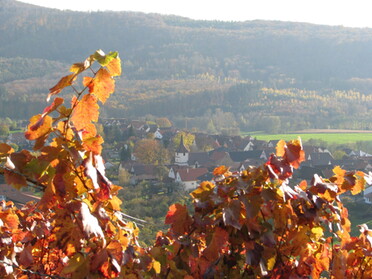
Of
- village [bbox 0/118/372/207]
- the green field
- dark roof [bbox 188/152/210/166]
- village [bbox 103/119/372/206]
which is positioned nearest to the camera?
village [bbox 0/118/372/207]

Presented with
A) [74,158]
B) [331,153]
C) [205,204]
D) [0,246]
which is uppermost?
[74,158]

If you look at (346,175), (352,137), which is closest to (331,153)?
(352,137)

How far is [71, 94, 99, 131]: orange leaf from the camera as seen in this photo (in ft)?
5.45

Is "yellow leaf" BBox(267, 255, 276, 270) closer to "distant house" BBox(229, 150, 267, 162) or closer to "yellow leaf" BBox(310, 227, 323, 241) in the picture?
"yellow leaf" BBox(310, 227, 323, 241)

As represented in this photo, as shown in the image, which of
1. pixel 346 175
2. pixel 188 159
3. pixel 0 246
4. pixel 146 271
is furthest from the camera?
pixel 188 159

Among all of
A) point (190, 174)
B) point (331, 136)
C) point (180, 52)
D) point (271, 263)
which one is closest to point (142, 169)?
point (190, 174)

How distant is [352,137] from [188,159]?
21.1 meters

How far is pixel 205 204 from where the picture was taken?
1952mm

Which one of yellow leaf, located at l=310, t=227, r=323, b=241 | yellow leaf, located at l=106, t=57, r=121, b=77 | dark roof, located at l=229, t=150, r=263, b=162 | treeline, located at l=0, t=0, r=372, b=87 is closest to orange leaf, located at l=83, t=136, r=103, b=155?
yellow leaf, located at l=106, t=57, r=121, b=77

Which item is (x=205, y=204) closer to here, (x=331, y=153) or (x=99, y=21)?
(x=331, y=153)

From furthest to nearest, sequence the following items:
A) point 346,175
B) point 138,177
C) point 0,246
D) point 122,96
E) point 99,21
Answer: point 99,21 → point 122,96 → point 138,177 → point 0,246 → point 346,175

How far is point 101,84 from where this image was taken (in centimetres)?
167

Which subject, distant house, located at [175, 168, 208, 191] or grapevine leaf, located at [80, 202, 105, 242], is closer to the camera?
grapevine leaf, located at [80, 202, 105, 242]

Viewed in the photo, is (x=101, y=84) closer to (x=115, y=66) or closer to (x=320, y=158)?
(x=115, y=66)
